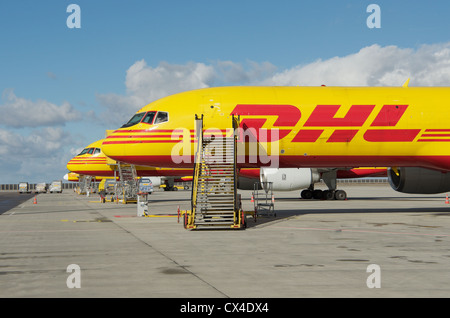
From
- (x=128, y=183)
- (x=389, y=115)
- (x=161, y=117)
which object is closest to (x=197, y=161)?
(x=161, y=117)

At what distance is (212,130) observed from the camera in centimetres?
2344

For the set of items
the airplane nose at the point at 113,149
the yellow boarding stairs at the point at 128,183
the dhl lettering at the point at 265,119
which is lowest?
the yellow boarding stairs at the point at 128,183

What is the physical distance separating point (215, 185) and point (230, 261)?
9696mm

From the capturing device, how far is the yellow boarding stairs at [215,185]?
19.9m

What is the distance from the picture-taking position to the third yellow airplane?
932 inches

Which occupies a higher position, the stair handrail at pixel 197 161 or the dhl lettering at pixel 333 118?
the dhl lettering at pixel 333 118

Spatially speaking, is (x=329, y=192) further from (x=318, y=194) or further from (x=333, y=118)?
(x=333, y=118)

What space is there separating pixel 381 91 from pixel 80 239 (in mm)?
15837

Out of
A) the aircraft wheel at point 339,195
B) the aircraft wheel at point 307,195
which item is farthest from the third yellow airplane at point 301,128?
the aircraft wheel at point 307,195

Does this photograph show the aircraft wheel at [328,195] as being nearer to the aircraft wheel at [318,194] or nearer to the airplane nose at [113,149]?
the aircraft wheel at [318,194]

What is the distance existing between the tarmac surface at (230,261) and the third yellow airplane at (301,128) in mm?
4540

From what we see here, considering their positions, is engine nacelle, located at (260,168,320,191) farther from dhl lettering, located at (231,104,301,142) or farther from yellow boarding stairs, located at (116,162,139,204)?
yellow boarding stairs, located at (116,162,139,204)

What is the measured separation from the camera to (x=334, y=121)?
78.6ft
